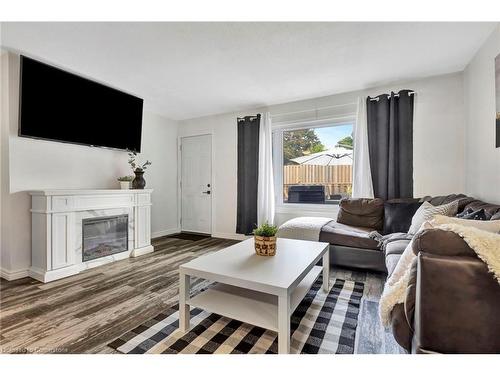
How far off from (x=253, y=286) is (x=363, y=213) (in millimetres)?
2182

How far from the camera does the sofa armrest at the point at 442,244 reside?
96cm

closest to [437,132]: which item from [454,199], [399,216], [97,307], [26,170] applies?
[454,199]

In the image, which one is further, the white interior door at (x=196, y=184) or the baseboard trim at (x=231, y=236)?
the white interior door at (x=196, y=184)

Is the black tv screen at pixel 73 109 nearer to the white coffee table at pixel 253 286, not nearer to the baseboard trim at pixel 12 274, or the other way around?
the baseboard trim at pixel 12 274

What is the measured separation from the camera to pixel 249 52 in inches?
95.0

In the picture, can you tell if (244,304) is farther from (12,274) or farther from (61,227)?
(12,274)

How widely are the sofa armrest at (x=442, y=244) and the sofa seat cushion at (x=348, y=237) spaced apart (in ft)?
5.36

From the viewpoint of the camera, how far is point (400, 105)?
3.09 m

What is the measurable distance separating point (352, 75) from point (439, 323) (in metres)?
2.78

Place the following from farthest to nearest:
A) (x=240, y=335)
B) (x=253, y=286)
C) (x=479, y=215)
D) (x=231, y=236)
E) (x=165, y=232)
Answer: (x=165, y=232) < (x=231, y=236) < (x=479, y=215) < (x=240, y=335) < (x=253, y=286)

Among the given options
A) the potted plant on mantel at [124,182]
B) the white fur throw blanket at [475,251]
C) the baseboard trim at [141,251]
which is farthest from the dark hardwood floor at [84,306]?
the white fur throw blanket at [475,251]

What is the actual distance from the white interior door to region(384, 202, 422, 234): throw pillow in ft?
9.84

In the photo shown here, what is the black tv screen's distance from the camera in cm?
256

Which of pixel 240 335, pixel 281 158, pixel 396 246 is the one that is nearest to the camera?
pixel 240 335
